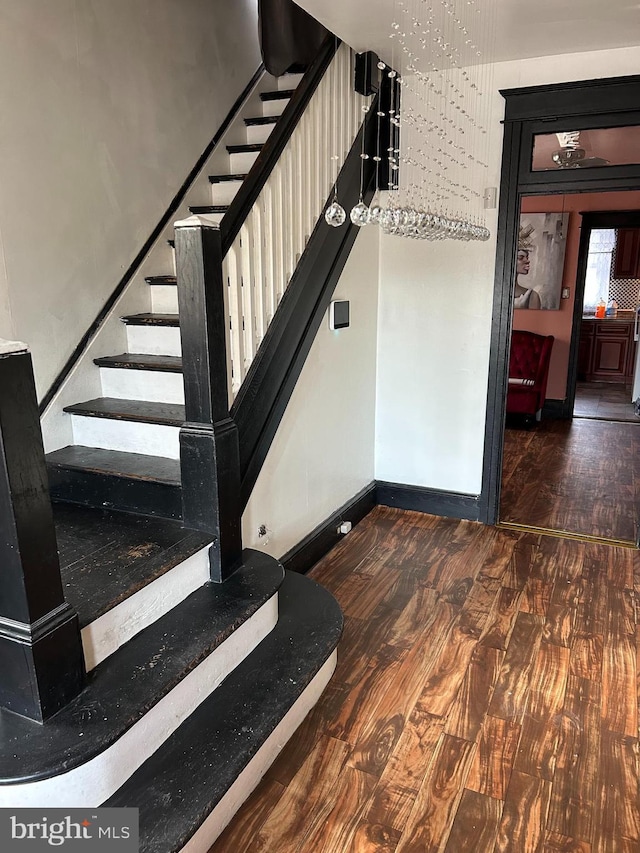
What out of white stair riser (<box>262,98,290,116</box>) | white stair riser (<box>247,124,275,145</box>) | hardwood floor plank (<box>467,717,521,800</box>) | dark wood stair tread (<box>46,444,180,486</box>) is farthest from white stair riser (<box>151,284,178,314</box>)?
hardwood floor plank (<box>467,717,521,800</box>)

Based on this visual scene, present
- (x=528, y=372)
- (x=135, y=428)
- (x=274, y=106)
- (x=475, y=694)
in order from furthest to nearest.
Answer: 1. (x=528, y=372)
2. (x=274, y=106)
3. (x=135, y=428)
4. (x=475, y=694)

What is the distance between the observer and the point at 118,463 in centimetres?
258

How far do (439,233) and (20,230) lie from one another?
1.73 metres

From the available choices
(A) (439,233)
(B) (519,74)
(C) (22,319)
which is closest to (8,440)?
(C) (22,319)

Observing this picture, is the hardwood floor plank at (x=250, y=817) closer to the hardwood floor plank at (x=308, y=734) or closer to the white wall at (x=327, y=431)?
the hardwood floor plank at (x=308, y=734)

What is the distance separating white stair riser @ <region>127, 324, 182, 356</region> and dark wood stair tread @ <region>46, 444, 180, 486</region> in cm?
62

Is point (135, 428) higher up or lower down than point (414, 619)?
higher up

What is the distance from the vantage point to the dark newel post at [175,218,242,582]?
2.15 metres

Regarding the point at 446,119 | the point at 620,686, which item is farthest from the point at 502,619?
the point at 446,119

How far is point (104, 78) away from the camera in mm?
2908

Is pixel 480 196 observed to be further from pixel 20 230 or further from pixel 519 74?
pixel 20 230

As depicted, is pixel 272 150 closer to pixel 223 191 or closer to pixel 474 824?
pixel 223 191

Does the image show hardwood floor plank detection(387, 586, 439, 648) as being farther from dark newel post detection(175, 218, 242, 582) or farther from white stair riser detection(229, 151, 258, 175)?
white stair riser detection(229, 151, 258, 175)

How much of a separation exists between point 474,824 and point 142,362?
7.31 ft
